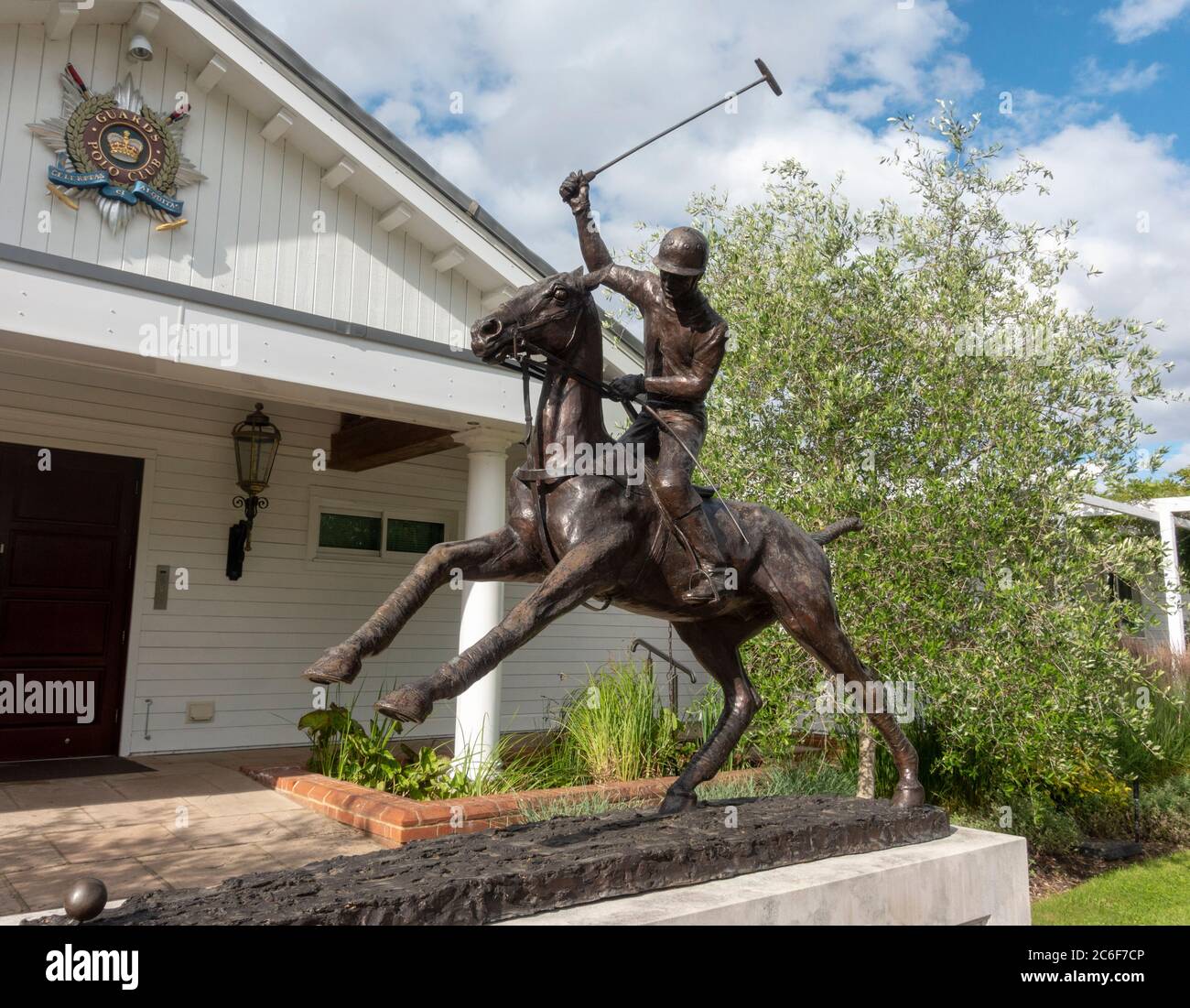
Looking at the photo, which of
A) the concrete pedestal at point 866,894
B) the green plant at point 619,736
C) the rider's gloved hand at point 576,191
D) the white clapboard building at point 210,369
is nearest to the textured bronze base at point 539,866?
the concrete pedestal at point 866,894

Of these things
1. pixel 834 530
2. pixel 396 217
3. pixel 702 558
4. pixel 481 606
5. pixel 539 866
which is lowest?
pixel 539 866

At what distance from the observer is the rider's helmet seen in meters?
3.26

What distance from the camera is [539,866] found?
9.07 ft

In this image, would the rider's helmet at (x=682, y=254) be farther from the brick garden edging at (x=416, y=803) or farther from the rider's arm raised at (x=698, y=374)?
the brick garden edging at (x=416, y=803)

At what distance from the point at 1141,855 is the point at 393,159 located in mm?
8726

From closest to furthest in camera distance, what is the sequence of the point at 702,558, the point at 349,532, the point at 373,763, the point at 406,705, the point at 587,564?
the point at 406,705 < the point at 587,564 < the point at 702,558 < the point at 373,763 < the point at 349,532

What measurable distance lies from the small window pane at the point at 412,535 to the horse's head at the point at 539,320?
24.5 feet

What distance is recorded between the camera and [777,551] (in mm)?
3742

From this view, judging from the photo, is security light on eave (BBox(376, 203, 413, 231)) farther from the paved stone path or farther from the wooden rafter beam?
the paved stone path

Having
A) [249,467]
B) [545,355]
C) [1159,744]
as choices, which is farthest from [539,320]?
[1159,744]

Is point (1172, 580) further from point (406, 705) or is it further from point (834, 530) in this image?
point (406, 705)

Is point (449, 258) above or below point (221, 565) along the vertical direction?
above

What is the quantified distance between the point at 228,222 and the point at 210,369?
155 centimetres
